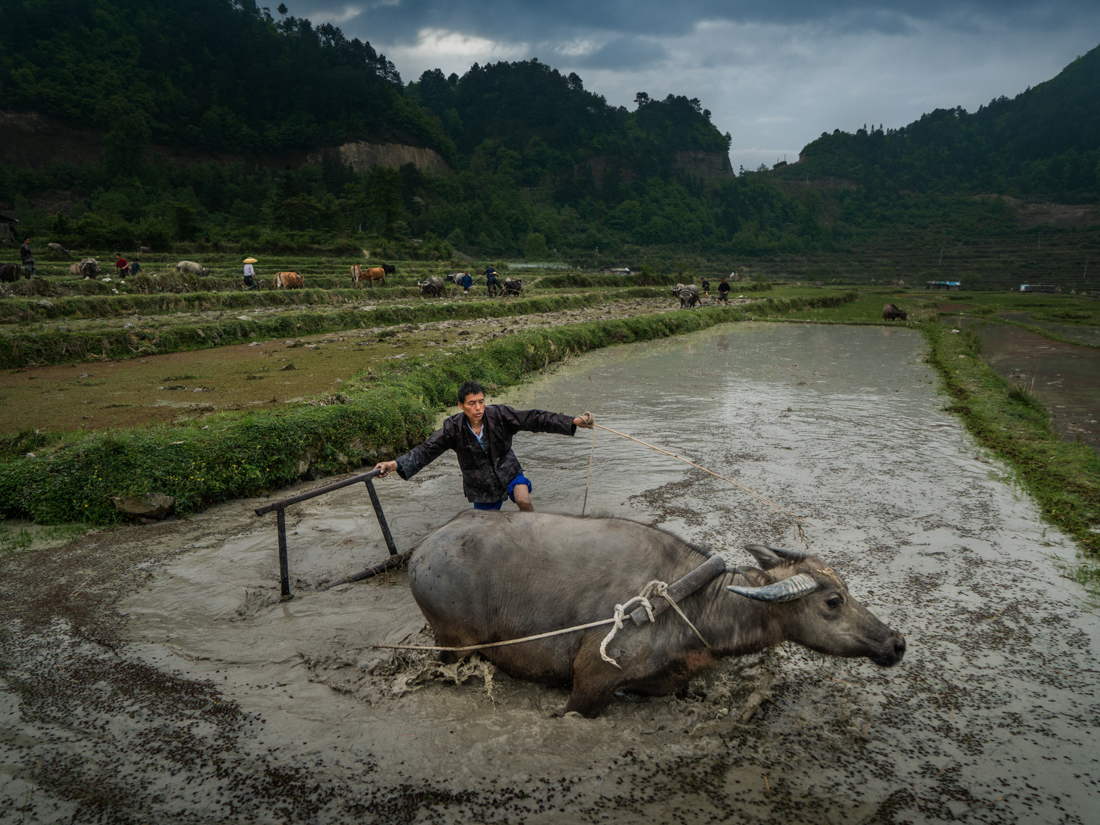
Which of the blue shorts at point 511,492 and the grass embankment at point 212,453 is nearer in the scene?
the blue shorts at point 511,492

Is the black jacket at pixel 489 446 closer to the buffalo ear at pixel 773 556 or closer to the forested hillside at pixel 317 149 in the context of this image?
the buffalo ear at pixel 773 556

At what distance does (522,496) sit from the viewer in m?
4.61

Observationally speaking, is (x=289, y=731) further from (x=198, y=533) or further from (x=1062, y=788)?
(x=1062, y=788)

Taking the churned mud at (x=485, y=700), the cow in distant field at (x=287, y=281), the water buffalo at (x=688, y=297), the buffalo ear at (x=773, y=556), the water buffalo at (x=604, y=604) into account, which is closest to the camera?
the churned mud at (x=485, y=700)

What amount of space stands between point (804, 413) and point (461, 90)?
180m

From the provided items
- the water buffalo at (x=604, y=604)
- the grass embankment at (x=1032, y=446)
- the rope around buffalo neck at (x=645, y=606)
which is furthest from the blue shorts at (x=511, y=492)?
the grass embankment at (x=1032, y=446)

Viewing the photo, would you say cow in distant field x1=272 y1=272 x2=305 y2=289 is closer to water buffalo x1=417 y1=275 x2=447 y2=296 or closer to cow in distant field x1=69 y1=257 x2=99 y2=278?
water buffalo x1=417 y1=275 x2=447 y2=296

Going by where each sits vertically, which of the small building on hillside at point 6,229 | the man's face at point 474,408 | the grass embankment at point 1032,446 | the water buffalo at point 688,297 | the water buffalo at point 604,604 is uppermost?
the small building on hillside at point 6,229

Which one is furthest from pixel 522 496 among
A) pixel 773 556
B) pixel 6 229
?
pixel 6 229

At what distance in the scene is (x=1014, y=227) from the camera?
295 ft

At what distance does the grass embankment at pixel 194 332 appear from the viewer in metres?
12.0

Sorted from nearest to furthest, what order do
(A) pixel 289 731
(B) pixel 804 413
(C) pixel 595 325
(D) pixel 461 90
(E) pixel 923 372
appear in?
(A) pixel 289 731
(B) pixel 804 413
(E) pixel 923 372
(C) pixel 595 325
(D) pixel 461 90

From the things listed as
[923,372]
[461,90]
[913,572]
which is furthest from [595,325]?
[461,90]

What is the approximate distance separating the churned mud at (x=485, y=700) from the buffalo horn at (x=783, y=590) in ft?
2.42
